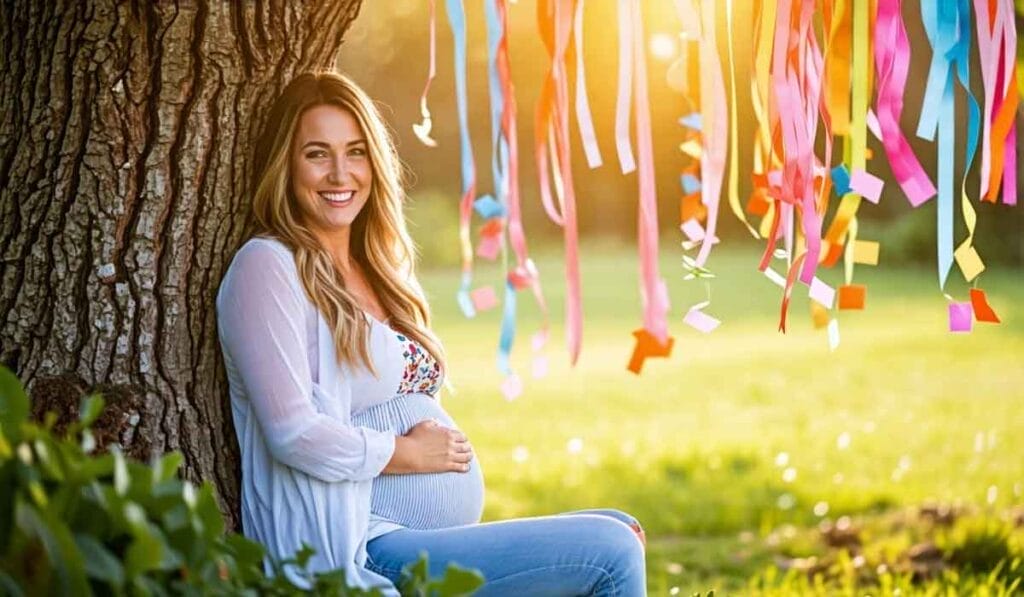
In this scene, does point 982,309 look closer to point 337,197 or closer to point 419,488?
point 419,488

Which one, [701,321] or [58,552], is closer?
[58,552]

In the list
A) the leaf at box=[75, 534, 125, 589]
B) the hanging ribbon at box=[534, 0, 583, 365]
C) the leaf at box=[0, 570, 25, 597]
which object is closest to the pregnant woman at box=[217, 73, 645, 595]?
the hanging ribbon at box=[534, 0, 583, 365]

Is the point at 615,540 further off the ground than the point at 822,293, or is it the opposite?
the point at 822,293

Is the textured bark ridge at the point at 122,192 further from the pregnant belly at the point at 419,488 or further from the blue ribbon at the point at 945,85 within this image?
the blue ribbon at the point at 945,85

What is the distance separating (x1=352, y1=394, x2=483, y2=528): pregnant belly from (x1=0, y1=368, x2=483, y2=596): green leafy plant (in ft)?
2.61

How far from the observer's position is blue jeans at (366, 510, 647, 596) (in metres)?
2.55

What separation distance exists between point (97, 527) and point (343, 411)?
94 cm

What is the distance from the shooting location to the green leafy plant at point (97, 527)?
5.26 feet

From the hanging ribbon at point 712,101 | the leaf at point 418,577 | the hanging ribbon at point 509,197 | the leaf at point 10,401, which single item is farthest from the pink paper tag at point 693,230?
the leaf at point 10,401

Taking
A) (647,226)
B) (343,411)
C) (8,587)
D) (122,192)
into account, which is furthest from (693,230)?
(8,587)

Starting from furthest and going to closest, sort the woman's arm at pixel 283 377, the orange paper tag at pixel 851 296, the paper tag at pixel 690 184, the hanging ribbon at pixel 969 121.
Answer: the paper tag at pixel 690 184 → the hanging ribbon at pixel 969 121 → the orange paper tag at pixel 851 296 → the woman's arm at pixel 283 377

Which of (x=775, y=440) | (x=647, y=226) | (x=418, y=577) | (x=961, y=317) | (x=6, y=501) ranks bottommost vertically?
(x=775, y=440)

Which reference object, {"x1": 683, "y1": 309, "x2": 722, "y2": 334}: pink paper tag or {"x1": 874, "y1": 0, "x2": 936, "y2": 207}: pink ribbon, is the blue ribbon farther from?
{"x1": 683, "y1": 309, "x2": 722, "y2": 334}: pink paper tag

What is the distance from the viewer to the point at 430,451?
2.74 m
